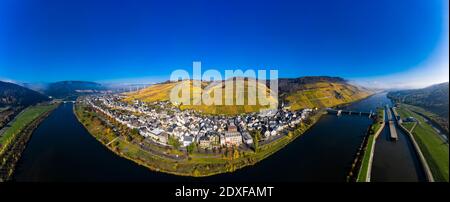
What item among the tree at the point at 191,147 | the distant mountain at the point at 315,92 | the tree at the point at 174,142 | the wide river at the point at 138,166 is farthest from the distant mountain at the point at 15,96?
the distant mountain at the point at 315,92

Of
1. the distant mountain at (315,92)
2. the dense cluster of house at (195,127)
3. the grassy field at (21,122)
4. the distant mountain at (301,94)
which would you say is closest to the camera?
the dense cluster of house at (195,127)

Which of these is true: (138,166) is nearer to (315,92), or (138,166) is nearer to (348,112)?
(348,112)

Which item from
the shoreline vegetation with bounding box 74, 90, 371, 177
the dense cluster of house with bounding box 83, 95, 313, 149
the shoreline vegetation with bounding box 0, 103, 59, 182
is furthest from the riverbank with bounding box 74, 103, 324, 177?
the shoreline vegetation with bounding box 0, 103, 59, 182

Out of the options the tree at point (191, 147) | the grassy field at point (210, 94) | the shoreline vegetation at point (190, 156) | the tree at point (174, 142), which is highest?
the grassy field at point (210, 94)

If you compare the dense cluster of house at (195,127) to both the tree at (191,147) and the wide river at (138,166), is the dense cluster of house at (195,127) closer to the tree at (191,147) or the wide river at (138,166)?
the tree at (191,147)

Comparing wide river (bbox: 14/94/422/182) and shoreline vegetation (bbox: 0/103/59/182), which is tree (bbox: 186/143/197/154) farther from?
shoreline vegetation (bbox: 0/103/59/182)

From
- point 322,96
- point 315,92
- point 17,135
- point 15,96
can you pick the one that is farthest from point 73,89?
point 322,96

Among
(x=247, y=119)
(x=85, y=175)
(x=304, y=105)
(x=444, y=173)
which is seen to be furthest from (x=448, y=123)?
(x=304, y=105)
